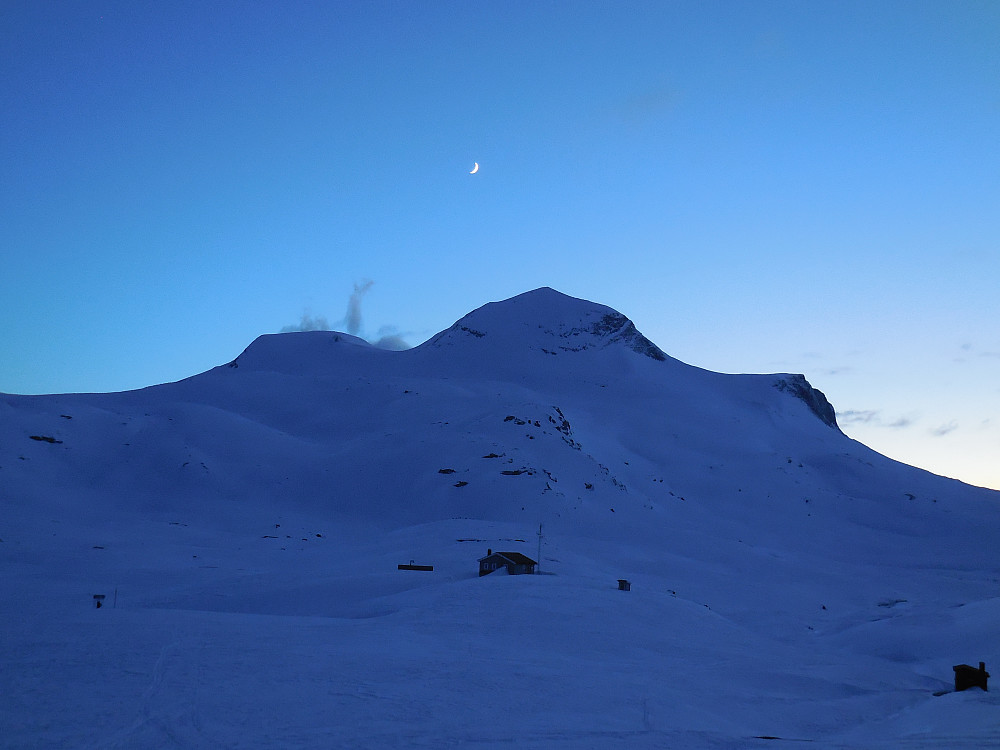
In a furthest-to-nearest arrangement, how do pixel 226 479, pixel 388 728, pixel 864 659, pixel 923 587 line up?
pixel 226 479 < pixel 923 587 < pixel 864 659 < pixel 388 728

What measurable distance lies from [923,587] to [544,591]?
43.7 metres

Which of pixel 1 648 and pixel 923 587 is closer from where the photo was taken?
pixel 1 648

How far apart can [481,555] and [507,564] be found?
678cm

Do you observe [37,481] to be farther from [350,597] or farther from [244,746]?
[244,746]

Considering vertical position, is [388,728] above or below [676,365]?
below

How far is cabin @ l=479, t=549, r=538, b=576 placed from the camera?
46.4 metres

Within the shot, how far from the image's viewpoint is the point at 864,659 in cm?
3462

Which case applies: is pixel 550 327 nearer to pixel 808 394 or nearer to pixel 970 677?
pixel 808 394

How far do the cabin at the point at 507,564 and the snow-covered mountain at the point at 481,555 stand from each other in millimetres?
2365

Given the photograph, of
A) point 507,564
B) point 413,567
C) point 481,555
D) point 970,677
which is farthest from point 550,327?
point 970,677

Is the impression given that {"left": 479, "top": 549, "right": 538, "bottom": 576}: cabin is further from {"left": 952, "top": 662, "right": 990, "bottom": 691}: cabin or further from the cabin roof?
{"left": 952, "top": 662, "right": 990, "bottom": 691}: cabin

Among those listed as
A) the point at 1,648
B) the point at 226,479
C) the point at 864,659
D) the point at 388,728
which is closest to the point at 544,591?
the point at 864,659

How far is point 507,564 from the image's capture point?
4659 centimetres

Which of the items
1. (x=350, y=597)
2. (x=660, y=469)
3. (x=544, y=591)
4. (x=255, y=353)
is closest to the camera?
(x=544, y=591)
